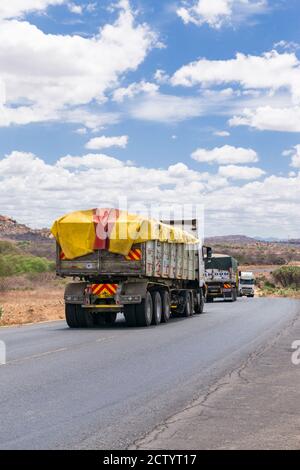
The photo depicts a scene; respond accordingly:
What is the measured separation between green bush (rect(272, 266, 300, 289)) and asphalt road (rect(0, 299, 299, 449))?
5916cm

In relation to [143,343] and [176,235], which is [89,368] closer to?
[143,343]

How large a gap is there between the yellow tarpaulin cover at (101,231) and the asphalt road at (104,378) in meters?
2.51

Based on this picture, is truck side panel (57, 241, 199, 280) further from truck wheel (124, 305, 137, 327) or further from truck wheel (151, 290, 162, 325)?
truck wheel (124, 305, 137, 327)

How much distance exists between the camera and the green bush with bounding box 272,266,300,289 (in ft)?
264

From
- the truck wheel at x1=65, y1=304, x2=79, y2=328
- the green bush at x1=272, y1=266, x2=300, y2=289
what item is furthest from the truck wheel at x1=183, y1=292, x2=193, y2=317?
the green bush at x1=272, y1=266, x2=300, y2=289

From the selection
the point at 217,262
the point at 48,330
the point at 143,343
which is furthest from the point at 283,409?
the point at 217,262

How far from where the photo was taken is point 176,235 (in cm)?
2623

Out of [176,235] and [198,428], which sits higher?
[176,235]

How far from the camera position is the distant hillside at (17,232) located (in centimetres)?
14988

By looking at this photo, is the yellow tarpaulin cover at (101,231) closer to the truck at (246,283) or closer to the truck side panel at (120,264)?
the truck side panel at (120,264)

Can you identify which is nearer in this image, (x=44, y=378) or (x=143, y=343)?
(x=44, y=378)

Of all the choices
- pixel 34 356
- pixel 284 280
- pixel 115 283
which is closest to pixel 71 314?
pixel 115 283

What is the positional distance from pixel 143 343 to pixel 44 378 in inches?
241

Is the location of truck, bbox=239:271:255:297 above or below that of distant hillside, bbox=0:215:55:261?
below
